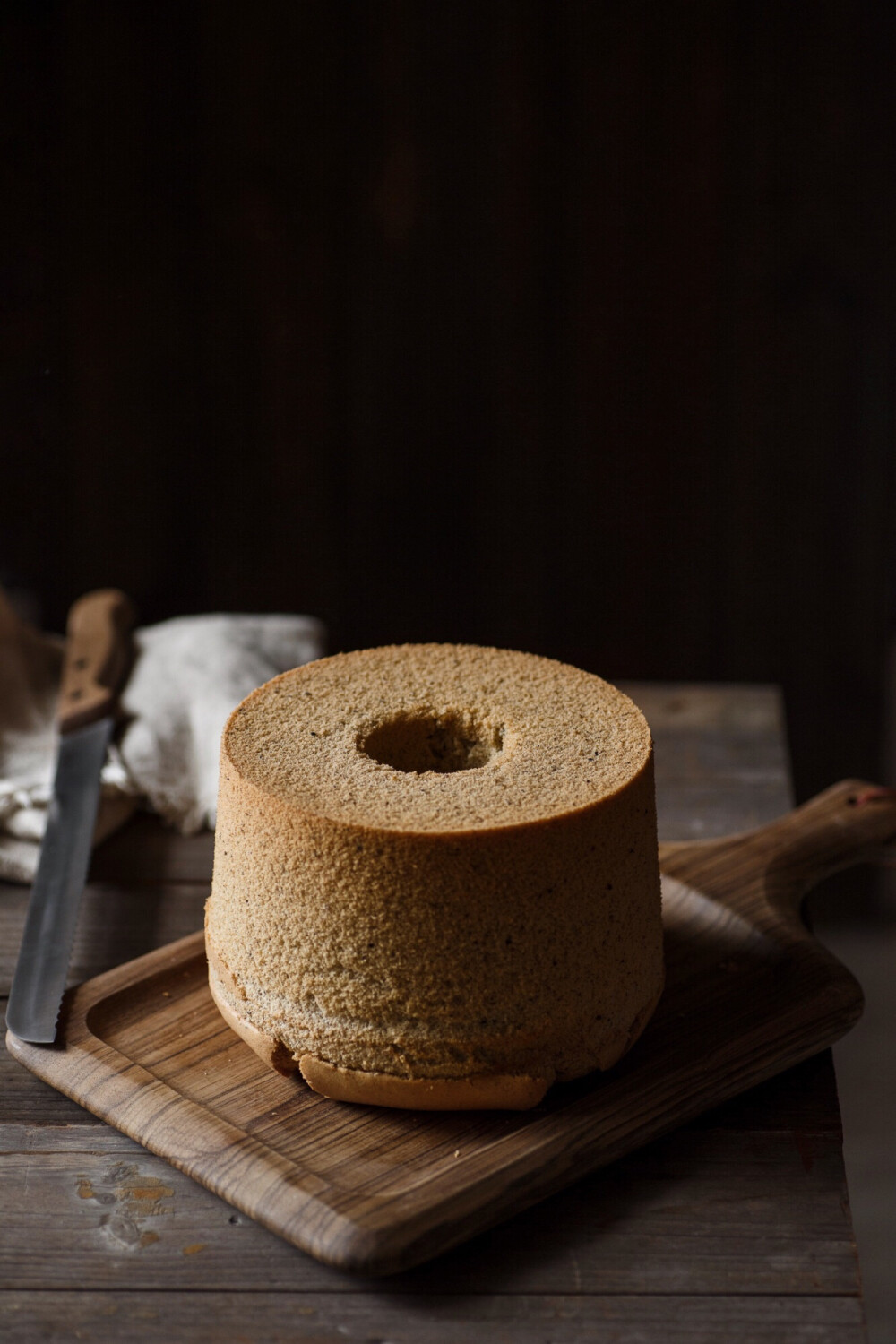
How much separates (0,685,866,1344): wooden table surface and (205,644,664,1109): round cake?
86 mm

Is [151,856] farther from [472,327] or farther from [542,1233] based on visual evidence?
[472,327]

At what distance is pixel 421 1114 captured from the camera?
77 cm

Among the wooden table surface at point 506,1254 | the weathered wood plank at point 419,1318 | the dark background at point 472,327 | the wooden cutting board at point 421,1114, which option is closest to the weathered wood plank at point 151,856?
the wooden cutting board at point 421,1114

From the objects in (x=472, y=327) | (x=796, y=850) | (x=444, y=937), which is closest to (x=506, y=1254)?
(x=444, y=937)

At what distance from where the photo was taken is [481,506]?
1935 mm

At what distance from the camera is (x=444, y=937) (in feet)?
2.42

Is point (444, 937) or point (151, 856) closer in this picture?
point (444, 937)

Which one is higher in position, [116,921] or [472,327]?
[472,327]

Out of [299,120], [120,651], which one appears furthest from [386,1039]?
[299,120]

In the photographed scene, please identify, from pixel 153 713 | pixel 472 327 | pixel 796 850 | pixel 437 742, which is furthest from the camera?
pixel 472 327

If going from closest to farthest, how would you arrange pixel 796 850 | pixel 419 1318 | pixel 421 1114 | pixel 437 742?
pixel 419 1318, pixel 421 1114, pixel 437 742, pixel 796 850

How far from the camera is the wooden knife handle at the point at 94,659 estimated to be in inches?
46.4

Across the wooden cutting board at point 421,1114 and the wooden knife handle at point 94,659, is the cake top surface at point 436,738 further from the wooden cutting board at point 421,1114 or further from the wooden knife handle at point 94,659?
the wooden knife handle at point 94,659

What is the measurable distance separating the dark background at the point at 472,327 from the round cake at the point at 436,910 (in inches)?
44.3
